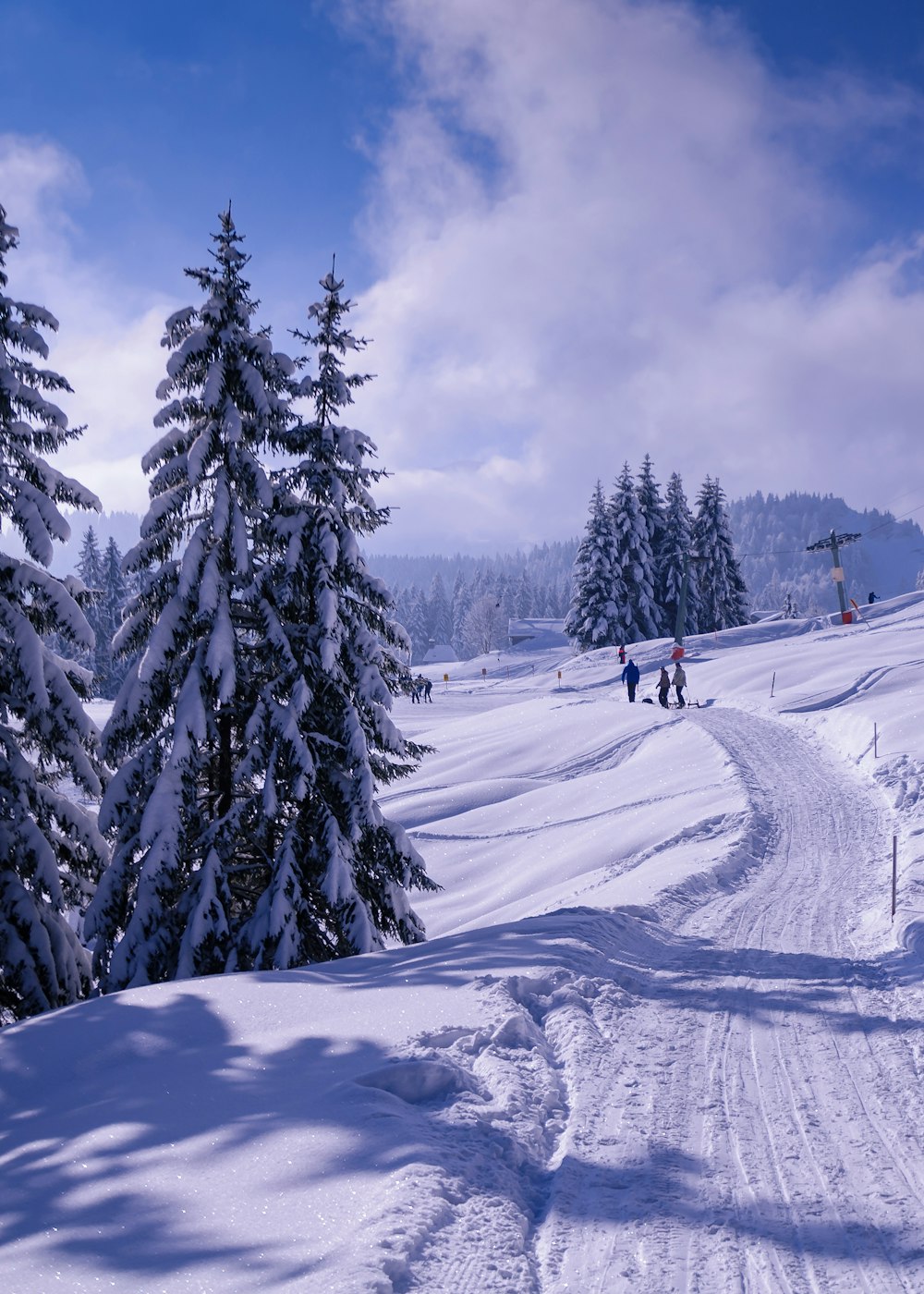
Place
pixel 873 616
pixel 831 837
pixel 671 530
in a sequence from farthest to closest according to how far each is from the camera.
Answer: pixel 671 530 < pixel 873 616 < pixel 831 837

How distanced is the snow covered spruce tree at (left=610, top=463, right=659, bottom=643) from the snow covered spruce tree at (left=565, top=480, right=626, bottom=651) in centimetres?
36

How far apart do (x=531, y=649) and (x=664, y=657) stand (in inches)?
2386

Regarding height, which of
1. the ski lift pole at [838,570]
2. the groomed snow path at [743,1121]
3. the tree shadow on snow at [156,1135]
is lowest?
the groomed snow path at [743,1121]

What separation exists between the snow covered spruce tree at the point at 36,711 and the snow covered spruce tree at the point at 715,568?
5067cm

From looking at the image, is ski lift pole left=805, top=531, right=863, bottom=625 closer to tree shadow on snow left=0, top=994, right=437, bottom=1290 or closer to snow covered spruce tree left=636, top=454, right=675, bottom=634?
snow covered spruce tree left=636, top=454, right=675, bottom=634

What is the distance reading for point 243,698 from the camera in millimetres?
11625

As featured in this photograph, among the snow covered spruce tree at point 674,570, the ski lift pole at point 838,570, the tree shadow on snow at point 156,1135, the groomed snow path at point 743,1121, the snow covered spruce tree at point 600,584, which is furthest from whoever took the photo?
the snow covered spruce tree at point 674,570

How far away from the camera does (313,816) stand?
1132 cm

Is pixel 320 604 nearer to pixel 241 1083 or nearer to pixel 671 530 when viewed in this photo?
pixel 241 1083

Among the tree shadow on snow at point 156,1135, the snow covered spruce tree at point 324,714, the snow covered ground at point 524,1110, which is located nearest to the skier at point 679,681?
the snow covered ground at point 524,1110

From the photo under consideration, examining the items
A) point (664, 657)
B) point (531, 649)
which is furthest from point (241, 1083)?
point (531, 649)

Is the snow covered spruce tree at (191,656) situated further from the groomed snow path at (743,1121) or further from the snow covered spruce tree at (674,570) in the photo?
the snow covered spruce tree at (674,570)

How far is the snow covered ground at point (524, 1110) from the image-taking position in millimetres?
3635

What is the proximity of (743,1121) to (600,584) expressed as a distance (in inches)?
1942
